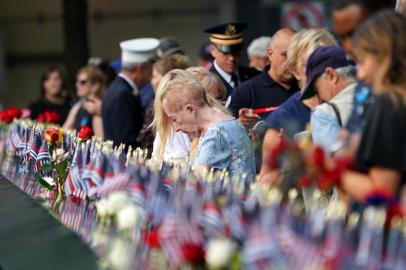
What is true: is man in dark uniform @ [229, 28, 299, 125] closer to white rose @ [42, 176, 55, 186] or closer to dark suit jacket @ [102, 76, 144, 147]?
dark suit jacket @ [102, 76, 144, 147]

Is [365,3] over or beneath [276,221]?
over

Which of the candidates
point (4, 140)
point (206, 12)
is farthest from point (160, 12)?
point (4, 140)

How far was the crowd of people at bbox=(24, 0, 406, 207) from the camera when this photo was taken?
4000 millimetres

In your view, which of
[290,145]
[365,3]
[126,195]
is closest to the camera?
[290,145]

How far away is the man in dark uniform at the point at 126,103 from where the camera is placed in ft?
31.6

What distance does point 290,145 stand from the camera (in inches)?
153

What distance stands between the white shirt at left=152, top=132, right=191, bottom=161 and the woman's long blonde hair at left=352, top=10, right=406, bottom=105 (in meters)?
3.11

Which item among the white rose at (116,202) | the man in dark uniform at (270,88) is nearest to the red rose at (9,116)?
the man in dark uniform at (270,88)

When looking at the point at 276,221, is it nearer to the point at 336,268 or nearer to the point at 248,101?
the point at 336,268

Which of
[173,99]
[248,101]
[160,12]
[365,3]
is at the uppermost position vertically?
[365,3]

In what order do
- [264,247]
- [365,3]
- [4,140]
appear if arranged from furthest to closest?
[4,140], [365,3], [264,247]

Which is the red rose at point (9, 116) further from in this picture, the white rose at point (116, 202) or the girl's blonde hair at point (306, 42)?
the white rose at point (116, 202)

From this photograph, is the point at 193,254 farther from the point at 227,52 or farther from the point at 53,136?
the point at 227,52

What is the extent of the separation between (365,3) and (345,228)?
1.82 m
